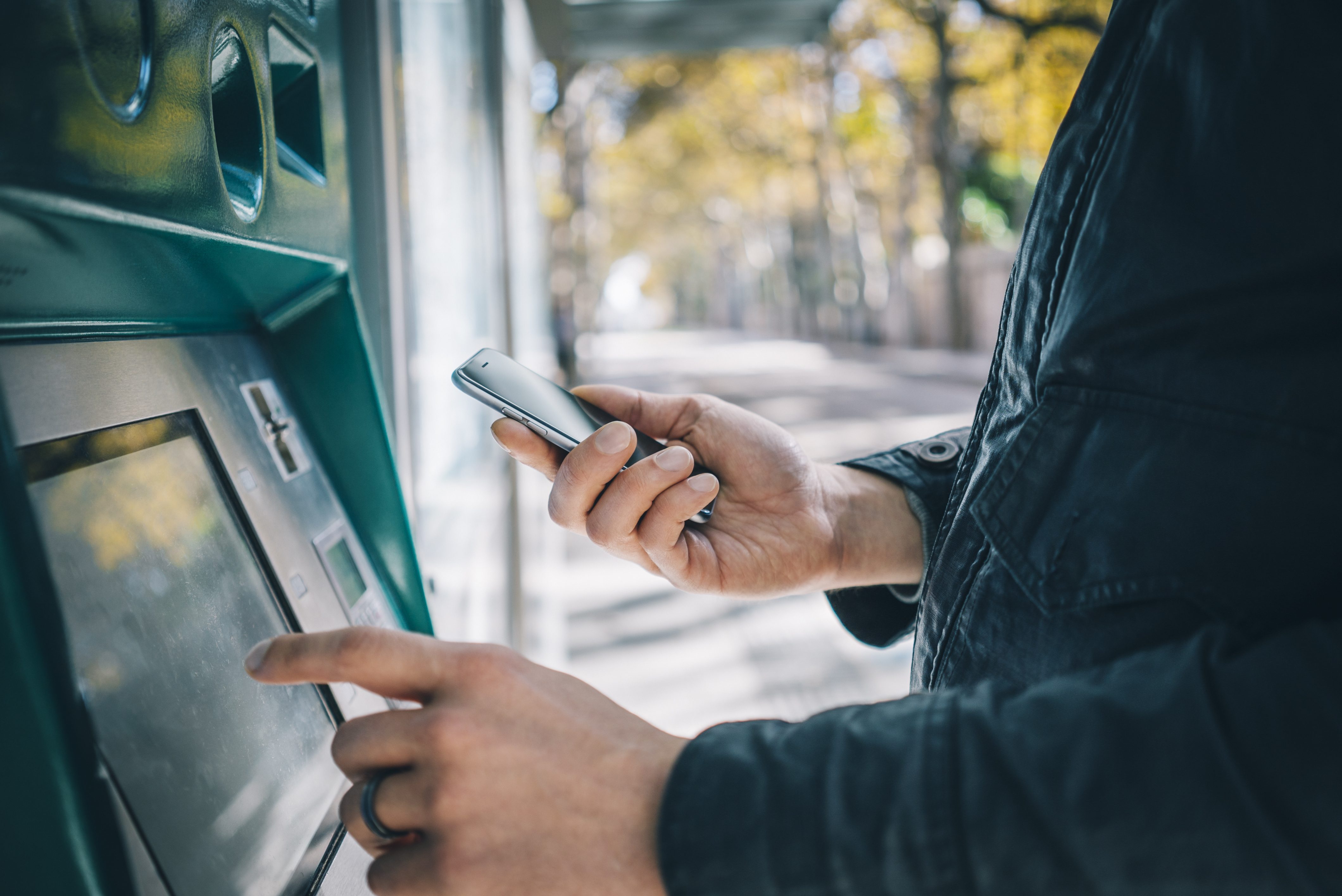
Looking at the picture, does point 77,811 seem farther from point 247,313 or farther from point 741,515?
point 741,515

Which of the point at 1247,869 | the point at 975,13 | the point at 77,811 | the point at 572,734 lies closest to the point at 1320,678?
the point at 1247,869

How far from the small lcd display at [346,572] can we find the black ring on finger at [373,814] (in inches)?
14.8

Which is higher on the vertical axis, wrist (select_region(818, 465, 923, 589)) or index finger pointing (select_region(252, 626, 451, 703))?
index finger pointing (select_region(252, 626, 451, 703))

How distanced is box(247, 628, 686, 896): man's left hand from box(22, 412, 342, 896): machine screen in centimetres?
9

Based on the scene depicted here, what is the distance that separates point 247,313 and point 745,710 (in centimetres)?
276

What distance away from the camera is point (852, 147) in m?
17.8

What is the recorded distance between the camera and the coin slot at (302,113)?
93 centimetres

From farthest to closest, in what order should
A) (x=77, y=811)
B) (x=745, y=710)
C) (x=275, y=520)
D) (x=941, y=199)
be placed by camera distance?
1. (x=941, y=199)
2. (x=745, y=710)
3. (x=275, y=520)
4. (x=77, y=811)

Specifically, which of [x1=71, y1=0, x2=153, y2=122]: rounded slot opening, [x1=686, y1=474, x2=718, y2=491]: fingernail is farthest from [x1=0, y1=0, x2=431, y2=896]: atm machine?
[x1=686, y1=474, x2=718, y2=491]: fingernail

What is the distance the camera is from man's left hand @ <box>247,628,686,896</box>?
0.58m

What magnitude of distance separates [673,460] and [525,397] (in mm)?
195

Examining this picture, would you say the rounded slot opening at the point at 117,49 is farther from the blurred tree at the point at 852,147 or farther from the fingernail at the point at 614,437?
the blurred tree at the point at 852,147

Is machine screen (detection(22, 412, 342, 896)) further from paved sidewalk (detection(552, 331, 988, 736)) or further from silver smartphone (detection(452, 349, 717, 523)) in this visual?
paved sidewalk (detection(552, 331, 988, 736))

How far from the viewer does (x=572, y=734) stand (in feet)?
2.03
